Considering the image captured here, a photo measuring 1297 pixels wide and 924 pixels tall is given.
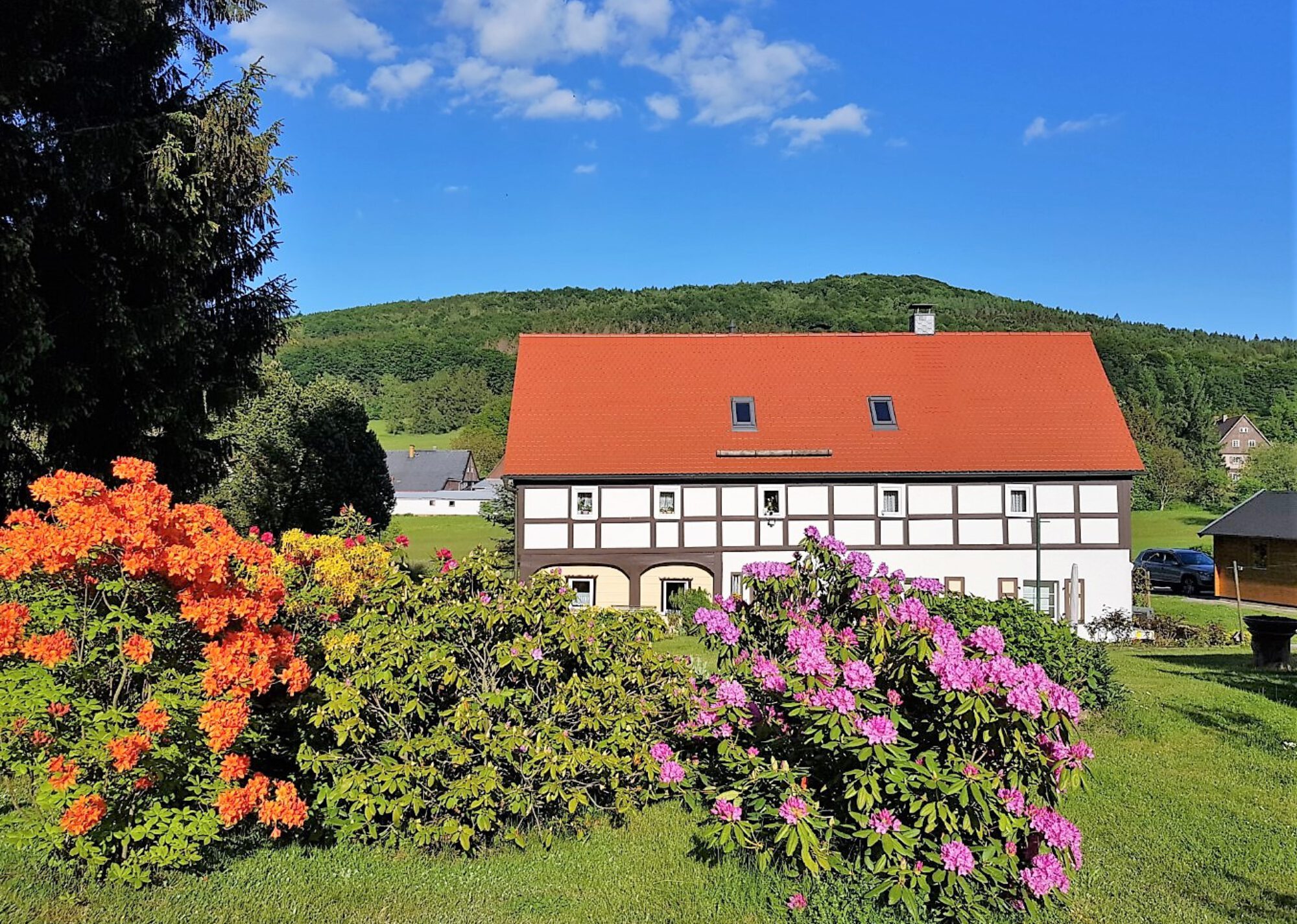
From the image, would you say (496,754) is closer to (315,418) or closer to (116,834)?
(116,834)

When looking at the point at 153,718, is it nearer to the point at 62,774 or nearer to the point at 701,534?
the point at 62,774

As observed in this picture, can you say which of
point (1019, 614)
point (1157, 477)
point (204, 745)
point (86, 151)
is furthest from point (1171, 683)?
point (1157, 477)

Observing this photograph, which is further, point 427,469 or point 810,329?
point 427,469

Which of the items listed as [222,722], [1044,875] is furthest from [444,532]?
[1044,875]

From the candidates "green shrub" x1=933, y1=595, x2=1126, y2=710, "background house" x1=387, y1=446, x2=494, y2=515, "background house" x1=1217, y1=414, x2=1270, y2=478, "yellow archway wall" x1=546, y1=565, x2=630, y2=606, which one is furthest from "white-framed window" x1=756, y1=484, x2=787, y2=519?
"background house" x1=1217, y1=414, x2=1270, y2=478

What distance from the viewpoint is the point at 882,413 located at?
2245 centimetres

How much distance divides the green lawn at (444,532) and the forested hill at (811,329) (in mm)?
15417

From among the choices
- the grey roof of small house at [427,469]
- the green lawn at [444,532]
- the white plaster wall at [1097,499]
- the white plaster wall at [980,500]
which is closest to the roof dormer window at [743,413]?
the white plaster wall at [980,500]

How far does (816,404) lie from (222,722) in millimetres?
19395

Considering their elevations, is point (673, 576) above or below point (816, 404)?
below

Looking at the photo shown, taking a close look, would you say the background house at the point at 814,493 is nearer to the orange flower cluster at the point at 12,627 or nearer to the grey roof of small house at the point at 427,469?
the orange flower cluster at the point at 12,627

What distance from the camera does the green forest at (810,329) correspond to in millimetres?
68375

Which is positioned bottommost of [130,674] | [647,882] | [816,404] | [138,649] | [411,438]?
[647,882]

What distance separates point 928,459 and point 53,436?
58.5ft
